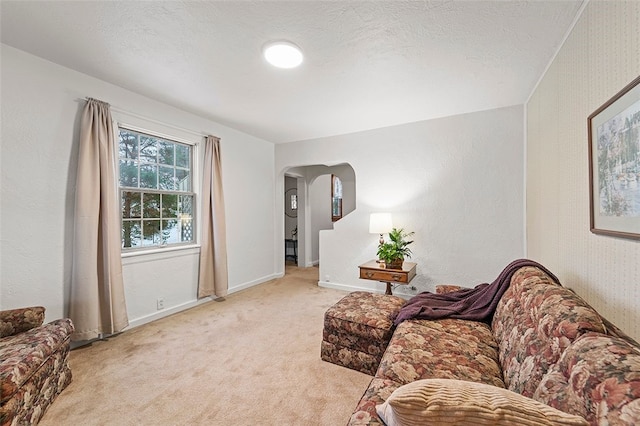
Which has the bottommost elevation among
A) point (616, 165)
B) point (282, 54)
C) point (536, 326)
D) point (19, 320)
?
point (19, 320)

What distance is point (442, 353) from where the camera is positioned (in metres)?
1.50

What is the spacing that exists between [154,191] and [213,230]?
0.87 metres

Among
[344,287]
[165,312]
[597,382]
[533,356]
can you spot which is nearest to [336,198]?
[344,287]

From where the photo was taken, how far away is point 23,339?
5.29 feet

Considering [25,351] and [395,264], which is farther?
[395,264]

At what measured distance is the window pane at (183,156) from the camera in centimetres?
340

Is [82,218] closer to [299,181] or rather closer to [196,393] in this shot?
[196,393]

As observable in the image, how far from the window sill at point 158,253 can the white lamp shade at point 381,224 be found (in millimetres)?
2407

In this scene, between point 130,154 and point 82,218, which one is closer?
point 82,218

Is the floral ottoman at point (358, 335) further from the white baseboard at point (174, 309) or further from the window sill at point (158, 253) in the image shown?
the window sill at point (158, 253)

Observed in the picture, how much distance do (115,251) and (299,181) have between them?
156 inches

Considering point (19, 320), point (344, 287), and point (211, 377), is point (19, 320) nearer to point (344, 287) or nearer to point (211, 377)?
point (211, 377)

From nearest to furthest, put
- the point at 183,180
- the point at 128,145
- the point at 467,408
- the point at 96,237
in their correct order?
the point at 467,408 < the point at 96,237 < the point at 128,145 < the point at 183,180

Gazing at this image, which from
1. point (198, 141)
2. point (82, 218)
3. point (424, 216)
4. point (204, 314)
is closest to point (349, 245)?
point (424, 216)
